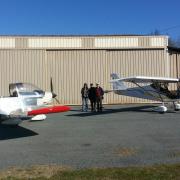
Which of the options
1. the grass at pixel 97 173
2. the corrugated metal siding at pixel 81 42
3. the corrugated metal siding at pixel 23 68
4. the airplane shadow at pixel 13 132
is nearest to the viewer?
the grass at pixel 97 173

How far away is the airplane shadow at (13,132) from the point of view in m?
15.0

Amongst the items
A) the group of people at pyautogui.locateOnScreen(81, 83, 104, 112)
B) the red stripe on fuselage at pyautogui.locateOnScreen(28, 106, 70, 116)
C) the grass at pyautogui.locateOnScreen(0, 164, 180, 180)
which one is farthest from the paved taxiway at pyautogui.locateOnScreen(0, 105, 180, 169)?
the group of people at pyautogui.locateOnScreen(81, 83, 104, 112)

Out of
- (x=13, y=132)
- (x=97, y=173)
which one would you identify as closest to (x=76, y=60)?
(x=13, y=132)

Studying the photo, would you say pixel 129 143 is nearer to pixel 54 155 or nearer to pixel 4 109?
pixel 54 155

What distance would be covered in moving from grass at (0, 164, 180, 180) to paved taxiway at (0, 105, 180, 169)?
660 millimetres

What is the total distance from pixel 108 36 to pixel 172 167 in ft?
80.9

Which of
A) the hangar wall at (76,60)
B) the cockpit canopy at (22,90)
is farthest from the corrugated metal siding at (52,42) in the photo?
the cockpit canopy at (22,90)

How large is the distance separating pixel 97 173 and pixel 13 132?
7940mm

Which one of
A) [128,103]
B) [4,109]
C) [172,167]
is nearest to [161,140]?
[172,167]

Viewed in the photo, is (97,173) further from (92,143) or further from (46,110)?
(46,110)

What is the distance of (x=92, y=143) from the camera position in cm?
1302

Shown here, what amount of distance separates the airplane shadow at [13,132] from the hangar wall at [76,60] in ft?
47.6

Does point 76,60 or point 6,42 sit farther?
point 76,60

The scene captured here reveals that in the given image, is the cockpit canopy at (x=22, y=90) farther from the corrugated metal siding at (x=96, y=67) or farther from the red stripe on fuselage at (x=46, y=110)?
the corrugated metal siding at (x=96, y=67)
